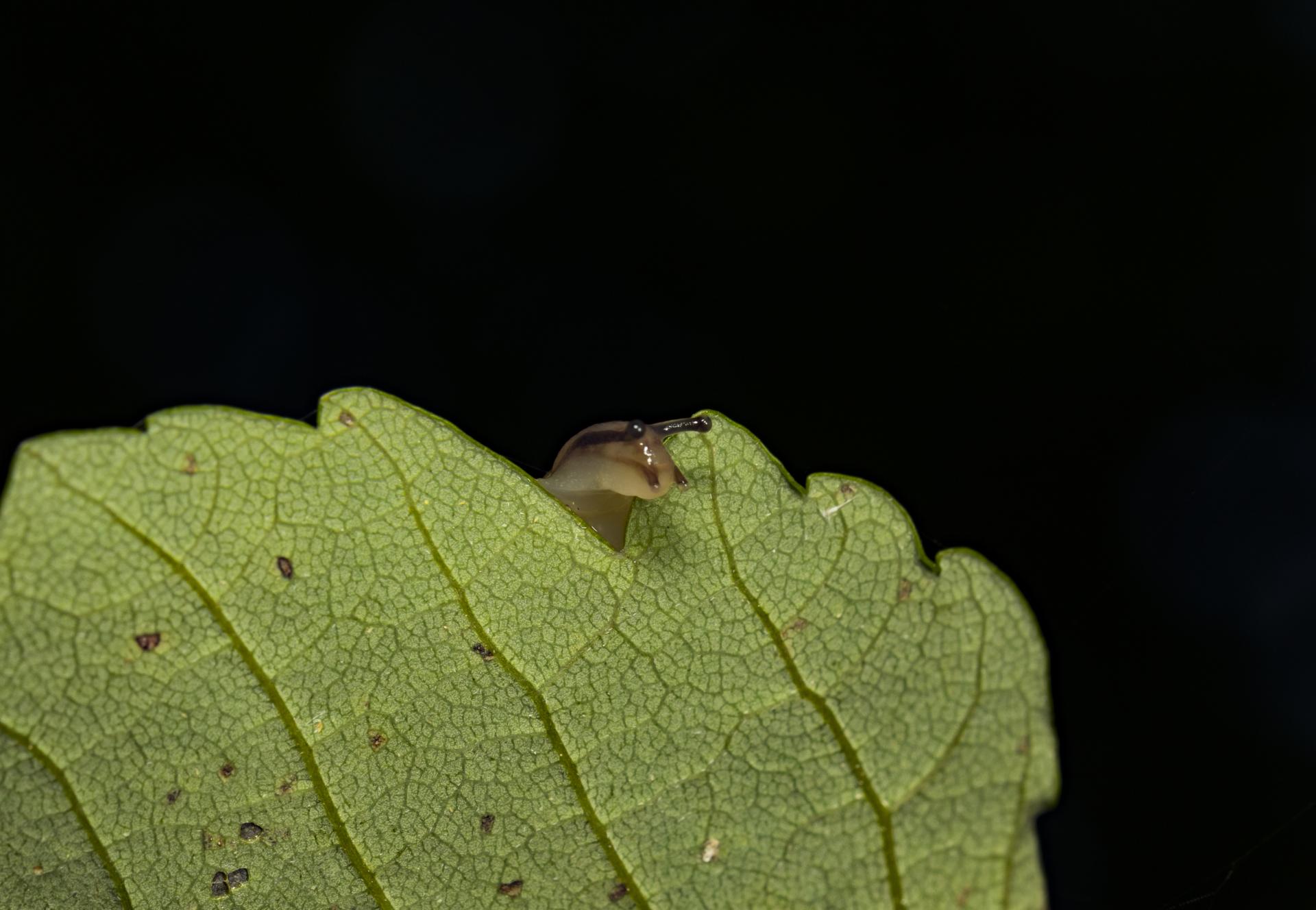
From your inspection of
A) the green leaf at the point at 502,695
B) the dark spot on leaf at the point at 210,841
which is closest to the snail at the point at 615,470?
the green leaf at the point at 502,695

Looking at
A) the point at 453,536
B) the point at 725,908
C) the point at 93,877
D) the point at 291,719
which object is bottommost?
the point at 93,877

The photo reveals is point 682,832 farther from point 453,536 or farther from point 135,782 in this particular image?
point 135,782

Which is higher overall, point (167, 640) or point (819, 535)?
point (819, 535)

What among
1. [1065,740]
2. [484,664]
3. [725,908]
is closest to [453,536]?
[484,664]

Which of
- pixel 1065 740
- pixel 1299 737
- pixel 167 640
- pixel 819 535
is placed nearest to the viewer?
pixel 167 640

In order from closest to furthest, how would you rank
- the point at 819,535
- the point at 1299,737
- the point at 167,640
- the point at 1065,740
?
the point at 167,640 < the point at 819,535 < the point at 1065,740 < the point at 1299,737

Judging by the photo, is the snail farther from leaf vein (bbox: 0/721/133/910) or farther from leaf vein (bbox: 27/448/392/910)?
leaf vein (bbox: 0/721/133/910)

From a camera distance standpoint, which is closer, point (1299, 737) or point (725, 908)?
point (725, 908)

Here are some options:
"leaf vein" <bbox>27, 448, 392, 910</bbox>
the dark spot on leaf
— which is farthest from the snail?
the dark spot on leaf
